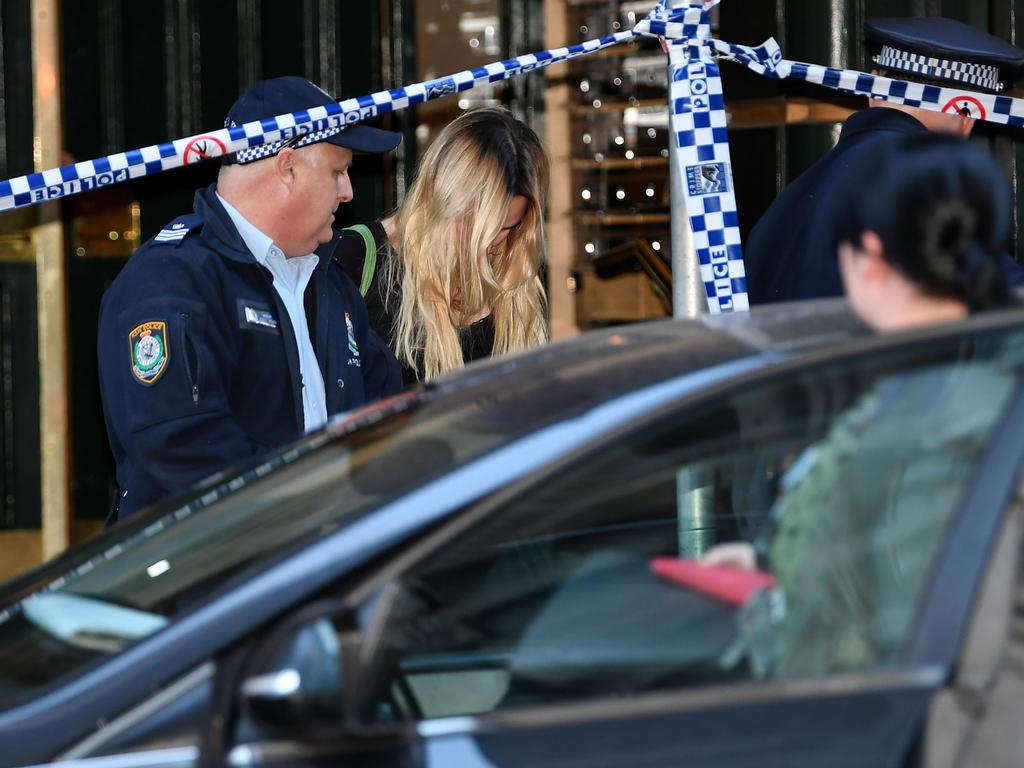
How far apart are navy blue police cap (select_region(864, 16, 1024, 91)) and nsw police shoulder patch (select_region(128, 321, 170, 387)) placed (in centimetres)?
206

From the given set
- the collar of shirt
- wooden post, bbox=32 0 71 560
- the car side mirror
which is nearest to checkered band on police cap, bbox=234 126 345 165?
the collar of shirt

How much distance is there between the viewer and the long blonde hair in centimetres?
395

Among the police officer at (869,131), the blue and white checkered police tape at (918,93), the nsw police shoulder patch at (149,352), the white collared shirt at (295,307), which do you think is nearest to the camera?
the nsw police shoulder patch at (149,352)

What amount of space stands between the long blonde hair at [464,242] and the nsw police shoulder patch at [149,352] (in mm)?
835

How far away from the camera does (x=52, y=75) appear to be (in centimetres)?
562

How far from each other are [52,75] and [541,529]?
4.15 metres

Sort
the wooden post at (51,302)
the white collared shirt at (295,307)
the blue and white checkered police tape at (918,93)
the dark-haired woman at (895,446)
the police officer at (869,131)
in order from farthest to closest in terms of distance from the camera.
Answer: the wooden post at (51,302), the blue and white checkered police tape at (918,93), the police officer at (869,131), the white collared shirt at (295,307), the dark-haired woman at (895,446)

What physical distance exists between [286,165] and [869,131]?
1.46 m

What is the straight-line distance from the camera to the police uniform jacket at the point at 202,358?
3303mm

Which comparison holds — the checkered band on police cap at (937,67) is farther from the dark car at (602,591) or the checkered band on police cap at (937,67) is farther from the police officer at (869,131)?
the dark car at (602,591)

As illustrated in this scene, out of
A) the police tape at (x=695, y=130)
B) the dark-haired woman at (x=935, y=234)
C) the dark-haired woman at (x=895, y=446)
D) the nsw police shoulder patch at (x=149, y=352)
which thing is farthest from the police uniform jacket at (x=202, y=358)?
the dark-haired woman at (x=935, y=234)

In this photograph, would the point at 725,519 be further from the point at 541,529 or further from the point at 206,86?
the point at 206,86

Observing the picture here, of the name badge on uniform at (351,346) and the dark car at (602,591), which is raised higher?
the name badge on uniform at (351,346)

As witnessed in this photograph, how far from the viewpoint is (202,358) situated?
10.9 feet
